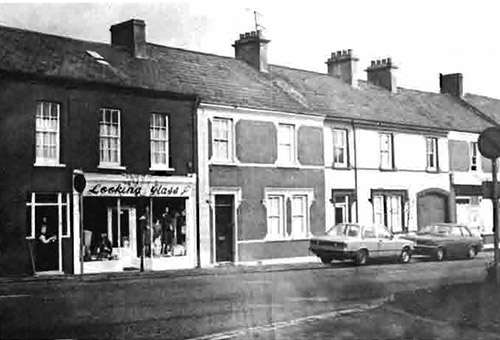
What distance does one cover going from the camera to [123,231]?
2353cm

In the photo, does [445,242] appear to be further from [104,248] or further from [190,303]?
[190,303]

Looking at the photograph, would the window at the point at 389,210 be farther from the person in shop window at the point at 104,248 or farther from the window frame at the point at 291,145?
the person in shop window at the point at 104,248

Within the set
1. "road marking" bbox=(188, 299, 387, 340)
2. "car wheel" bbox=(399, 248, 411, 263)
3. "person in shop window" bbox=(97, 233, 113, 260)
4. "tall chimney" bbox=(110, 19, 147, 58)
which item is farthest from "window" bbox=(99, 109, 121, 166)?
"road marking" bbox=(188, 299, 387, 340)

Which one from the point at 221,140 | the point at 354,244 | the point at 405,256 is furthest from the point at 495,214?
the point at 221,140

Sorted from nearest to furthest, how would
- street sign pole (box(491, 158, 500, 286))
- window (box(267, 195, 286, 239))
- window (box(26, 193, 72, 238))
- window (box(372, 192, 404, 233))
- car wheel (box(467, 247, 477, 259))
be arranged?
street sign pole (box(491, 158, 500, 286)) < window (box(26, 193, 72, 238)) < window (box(267, 195, 286, 239)) < car wheel (box(467, 247, 477, 259)) < window (box(372, 192, 404, 233))

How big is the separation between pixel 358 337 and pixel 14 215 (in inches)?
502

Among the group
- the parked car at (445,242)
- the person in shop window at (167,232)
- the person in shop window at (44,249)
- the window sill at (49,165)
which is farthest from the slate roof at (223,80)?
the parked car at (445,242)

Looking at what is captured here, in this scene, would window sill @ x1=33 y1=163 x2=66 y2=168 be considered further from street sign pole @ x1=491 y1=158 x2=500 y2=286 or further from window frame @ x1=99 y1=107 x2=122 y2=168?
street sign pole @ x1=491 y1=158 x2=500 y2=286

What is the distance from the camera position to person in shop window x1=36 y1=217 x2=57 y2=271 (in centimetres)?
2120

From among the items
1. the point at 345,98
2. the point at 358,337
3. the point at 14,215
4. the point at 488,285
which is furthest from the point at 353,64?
the point at 358,337

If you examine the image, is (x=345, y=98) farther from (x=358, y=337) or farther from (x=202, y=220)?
(x=358, y=337)

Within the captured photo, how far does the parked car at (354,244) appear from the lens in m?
24.3

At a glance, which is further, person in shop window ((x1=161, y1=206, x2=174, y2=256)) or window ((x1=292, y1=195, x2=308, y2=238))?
window ((x1=292, y1=195, x2=308, y2=238))

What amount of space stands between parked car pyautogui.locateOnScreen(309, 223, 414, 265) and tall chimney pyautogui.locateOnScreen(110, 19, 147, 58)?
8.60 meters
